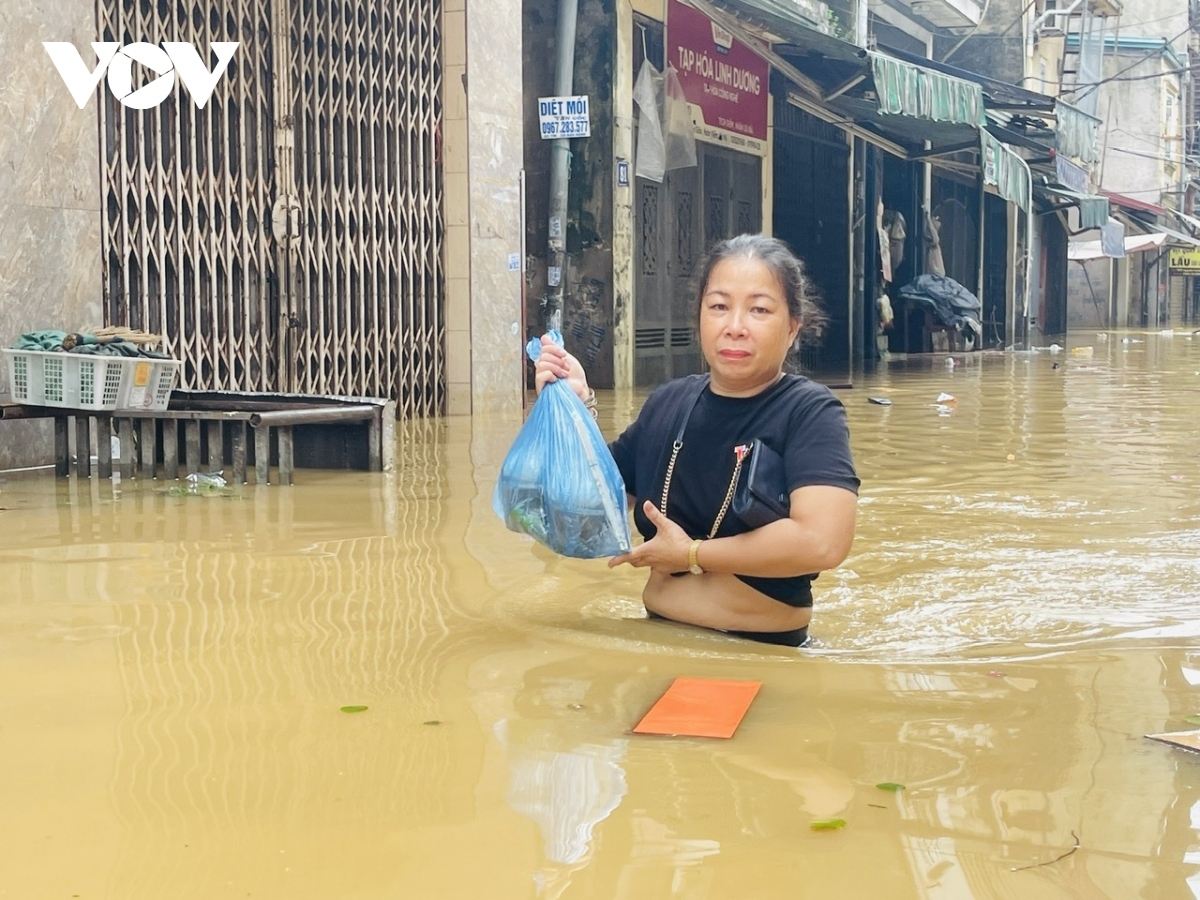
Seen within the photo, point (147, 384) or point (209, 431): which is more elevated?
point (147, 384)

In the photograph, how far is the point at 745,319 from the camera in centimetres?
344

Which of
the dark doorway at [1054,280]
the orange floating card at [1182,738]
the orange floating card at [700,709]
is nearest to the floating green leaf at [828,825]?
the orange floating card at [700,709]

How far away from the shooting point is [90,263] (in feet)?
24.3

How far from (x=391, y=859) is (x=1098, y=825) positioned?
1091 mm

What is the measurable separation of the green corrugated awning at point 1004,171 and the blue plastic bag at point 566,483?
14.8 meters

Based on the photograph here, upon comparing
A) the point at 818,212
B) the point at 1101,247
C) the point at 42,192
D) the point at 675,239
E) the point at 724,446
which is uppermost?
the point at 1101,247

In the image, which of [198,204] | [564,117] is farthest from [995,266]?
[198,204]

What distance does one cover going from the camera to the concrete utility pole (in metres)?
12.8

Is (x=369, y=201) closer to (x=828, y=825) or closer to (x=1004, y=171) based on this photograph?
(x=828, y=825)

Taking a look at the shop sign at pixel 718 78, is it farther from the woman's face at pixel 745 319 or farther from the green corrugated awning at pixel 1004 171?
the woman's face at pixel 745 319

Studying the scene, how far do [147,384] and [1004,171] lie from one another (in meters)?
13.7

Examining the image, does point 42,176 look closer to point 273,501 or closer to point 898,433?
point 273,501

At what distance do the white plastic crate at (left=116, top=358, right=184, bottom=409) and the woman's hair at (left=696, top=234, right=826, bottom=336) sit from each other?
3913 millimetres

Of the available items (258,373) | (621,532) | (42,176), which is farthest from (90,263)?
(621,532)
